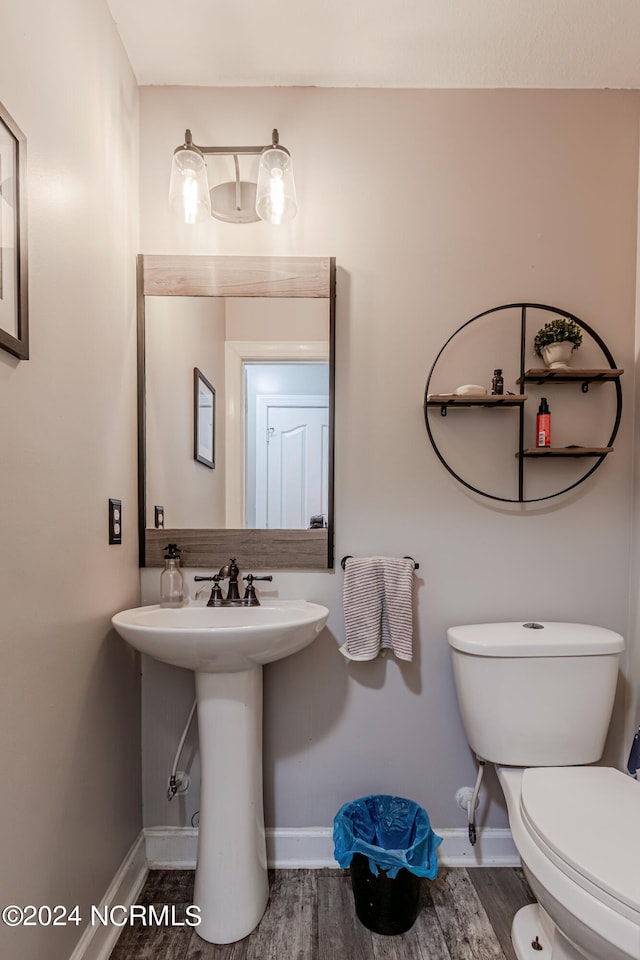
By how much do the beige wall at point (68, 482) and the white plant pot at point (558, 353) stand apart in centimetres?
125

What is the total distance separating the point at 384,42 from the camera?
1487mm

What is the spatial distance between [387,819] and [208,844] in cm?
53

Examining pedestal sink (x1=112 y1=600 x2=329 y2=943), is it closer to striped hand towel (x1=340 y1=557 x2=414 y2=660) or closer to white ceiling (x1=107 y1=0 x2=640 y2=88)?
striped hand towel (x1=340 y1=557 x2=414 y2=660)

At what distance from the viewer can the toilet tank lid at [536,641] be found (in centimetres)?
Result: 142

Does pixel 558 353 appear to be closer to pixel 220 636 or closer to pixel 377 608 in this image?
pixel 377 608

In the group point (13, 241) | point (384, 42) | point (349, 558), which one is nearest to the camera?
point (13, 241)

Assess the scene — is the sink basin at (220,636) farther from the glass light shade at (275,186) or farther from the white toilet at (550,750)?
the glass light shade at (275,186)

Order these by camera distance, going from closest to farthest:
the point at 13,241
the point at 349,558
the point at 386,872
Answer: the point at 13,241, the point at 386,872, the point at 349,558

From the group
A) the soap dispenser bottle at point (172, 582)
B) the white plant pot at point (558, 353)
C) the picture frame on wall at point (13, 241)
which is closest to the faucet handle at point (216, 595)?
the soap dispenser bottle at point (172, 582)

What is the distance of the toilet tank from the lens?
1416mm

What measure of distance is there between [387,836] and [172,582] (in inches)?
38.2

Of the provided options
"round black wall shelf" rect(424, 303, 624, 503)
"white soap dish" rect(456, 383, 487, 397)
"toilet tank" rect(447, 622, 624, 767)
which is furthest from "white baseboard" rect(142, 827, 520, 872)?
"white soap dish" rect(456, 383, 487, 397)

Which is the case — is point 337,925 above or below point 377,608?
below

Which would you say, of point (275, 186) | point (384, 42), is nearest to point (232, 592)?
point (275, 186)
